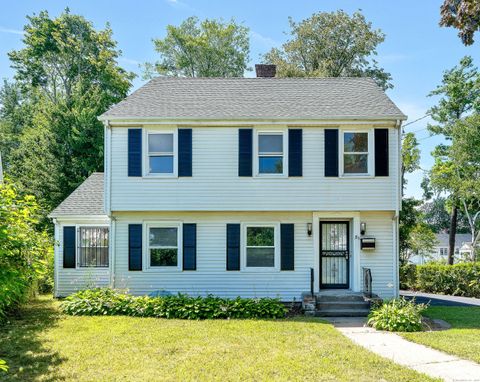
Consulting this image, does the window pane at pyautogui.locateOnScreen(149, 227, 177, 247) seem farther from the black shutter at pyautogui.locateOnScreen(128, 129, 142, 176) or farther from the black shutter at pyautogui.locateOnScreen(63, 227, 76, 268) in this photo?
the black shutter at pyautogui.locateOnScreen(63, 227, 76, 268)

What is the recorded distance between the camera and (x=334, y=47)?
2814 centimetres

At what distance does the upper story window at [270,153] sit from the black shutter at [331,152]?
1308 mm

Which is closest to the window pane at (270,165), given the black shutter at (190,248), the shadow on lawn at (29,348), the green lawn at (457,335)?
the black shutter at (190,248)

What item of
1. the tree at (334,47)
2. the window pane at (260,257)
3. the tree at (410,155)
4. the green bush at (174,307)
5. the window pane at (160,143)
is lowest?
the green bush at (174,307)

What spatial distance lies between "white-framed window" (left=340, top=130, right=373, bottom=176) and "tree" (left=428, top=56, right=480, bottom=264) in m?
15.1

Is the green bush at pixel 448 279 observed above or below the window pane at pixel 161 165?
below

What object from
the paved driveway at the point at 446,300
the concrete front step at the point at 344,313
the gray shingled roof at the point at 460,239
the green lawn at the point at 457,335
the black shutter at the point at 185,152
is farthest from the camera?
the gray shingled roof at the point at 460,239

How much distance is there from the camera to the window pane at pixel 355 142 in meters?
12.4

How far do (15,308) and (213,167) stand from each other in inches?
259

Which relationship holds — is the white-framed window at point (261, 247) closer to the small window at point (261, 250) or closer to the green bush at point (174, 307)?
the small window at point (261, 250)

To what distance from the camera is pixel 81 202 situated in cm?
1434

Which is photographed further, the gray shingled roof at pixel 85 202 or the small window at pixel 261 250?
the gray shingled roof at pixel 85 202

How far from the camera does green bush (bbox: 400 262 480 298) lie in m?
16.6

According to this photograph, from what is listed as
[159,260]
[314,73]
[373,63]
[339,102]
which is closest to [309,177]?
[339,102]
